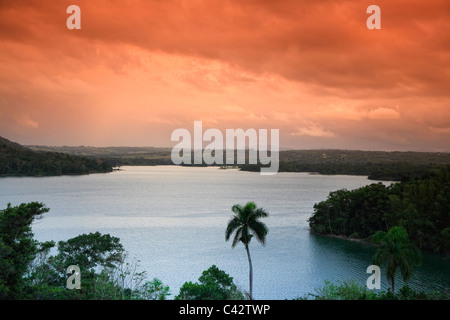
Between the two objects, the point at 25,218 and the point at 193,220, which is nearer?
the point at 25,218

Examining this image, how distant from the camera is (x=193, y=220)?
68.2 meters

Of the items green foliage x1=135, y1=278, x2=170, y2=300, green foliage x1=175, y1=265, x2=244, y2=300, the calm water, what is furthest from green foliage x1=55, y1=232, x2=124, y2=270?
green foliage x1=175, y1=265, x2=244, y2=300

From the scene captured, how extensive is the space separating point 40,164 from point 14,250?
157396 millimetres

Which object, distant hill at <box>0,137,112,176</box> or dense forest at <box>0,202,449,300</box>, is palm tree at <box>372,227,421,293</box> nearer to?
dense forest at <box>0,202,449,300</box>

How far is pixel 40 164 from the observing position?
537ft

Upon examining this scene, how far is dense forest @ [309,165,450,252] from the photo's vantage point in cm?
4678

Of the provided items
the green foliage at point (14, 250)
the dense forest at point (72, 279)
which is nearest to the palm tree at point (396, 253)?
the dense forest at point (72, 279)

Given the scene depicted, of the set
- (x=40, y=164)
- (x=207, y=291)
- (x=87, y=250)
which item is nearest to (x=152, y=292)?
(x=207, y=291)

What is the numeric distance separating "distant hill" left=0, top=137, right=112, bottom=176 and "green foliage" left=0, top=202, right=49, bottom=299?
149 meters

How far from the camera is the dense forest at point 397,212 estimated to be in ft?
153

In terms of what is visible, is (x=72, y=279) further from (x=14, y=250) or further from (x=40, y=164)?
(x=40, y=164)
